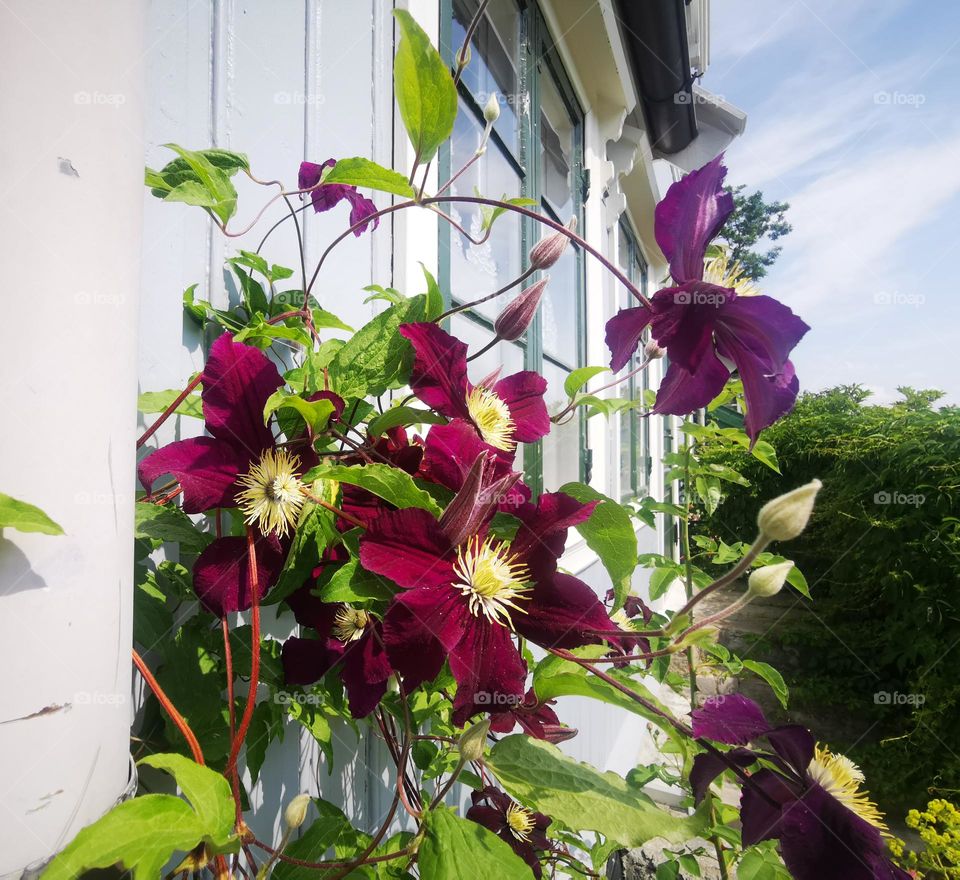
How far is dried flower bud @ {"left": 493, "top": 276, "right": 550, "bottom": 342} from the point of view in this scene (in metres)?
0.60

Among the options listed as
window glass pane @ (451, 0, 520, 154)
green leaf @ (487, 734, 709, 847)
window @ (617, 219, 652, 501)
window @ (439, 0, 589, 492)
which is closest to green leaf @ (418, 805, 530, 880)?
green leaf @ (487, 734, 709, 847)

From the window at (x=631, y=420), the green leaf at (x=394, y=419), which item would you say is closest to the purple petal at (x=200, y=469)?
the green leaf at (x=394, y=419)

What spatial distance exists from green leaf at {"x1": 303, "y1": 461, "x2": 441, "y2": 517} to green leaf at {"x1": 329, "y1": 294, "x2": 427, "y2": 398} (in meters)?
0.12

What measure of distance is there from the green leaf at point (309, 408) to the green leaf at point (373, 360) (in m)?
0.06

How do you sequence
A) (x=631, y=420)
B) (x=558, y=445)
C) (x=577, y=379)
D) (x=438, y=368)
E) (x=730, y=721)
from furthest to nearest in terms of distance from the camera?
(x=631, y=420) < (x=558, y=445) < (x=577, y=379) < (x=730, y=721) < (x=438, y=368)

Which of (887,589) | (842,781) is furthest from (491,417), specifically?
(887,589)

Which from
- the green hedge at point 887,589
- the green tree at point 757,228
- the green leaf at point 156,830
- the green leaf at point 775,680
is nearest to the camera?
the green leaf at point 156,830

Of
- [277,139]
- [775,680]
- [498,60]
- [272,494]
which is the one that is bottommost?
[775,680]

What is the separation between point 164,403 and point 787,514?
504 millimetres

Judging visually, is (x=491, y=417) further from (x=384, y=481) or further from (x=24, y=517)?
(x=24, y=517)

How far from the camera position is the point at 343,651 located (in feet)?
1.73

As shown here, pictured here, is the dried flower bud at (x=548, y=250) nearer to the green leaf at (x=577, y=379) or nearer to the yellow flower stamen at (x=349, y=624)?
the green leaf at (x=577, y=379)

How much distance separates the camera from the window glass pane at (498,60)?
1.52m

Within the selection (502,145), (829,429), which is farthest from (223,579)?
(829,429)
